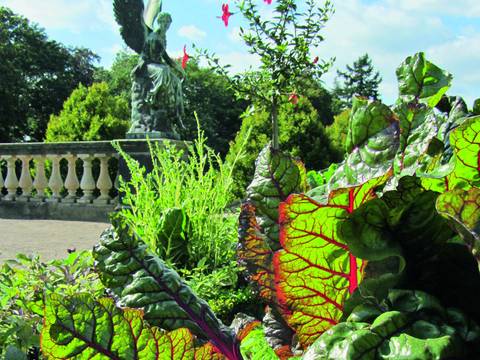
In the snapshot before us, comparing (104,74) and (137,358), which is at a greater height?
(104,74)

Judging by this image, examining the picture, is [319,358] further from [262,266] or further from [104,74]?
[104,74]

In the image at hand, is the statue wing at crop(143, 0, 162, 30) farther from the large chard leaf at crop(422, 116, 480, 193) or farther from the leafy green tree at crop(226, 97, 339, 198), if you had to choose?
the large chard leaf at crop(422, 116, 480, 193)

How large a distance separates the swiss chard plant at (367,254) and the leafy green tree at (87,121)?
45.7 ft

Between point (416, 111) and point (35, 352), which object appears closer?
point (416, 111)

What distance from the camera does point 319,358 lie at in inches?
19.9

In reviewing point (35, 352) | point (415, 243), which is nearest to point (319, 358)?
point (415, 243)

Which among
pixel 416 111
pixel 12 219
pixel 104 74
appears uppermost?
pixel 104 74

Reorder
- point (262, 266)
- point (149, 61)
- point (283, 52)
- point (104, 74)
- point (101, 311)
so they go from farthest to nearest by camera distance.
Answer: point (104, 74) → point (149, 61) → point (283, 52) → point (262, 266) → point (101, 311)

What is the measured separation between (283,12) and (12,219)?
25.5 feet

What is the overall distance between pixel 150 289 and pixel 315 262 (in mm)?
321

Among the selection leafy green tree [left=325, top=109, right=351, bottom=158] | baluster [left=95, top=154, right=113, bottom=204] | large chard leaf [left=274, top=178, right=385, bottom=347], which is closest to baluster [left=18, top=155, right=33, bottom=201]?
baluster [left=95, top=154, right=113, bottom=204]

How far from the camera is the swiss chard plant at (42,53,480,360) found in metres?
0.51

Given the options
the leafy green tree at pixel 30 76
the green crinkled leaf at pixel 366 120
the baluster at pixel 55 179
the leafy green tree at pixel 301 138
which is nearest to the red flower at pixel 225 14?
the leafy green tree at pixel 301 138

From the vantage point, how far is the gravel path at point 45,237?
7.76 meters
